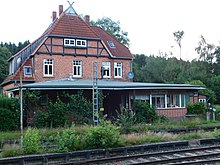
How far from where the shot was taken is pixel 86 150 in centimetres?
1318

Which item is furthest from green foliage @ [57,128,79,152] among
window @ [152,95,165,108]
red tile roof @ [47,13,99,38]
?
red tile roof @ [47,13,99,38]

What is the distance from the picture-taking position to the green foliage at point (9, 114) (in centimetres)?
2091

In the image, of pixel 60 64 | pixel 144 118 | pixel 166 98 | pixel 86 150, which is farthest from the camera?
pixel 60 64

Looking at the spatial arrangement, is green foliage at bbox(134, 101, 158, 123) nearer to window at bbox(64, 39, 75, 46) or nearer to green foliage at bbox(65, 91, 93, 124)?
green foliage at bbox(65, 91, 93, 124)

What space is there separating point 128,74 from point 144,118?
11.5 metres

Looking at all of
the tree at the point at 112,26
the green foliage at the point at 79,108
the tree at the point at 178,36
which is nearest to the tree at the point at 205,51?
the tree at the point at 178,36

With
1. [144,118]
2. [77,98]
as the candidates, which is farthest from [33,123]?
[144,118]

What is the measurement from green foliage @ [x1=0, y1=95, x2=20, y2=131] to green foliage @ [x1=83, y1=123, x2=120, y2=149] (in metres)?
9.01

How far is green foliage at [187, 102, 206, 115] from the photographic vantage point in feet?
90.1

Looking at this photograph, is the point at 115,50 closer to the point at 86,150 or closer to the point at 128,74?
the point at 128,74

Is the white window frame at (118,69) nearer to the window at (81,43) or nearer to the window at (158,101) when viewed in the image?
the window at (81,43)

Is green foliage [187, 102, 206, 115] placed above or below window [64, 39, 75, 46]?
below

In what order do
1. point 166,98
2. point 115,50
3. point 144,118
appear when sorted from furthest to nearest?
1. point 115,50
2. point 166,98
3. point 144,118

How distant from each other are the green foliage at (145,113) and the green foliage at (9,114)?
9207 mm
